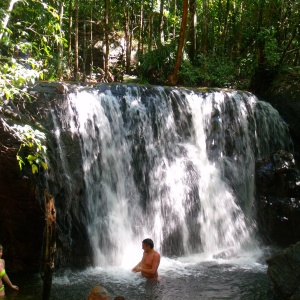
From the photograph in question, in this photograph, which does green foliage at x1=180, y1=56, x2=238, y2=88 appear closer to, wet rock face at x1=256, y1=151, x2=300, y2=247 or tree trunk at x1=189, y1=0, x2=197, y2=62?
tree trunk at x1=189, y1=0, x2=197, y2=62

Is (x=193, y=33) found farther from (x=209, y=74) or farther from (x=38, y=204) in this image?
(x=38, y=204)

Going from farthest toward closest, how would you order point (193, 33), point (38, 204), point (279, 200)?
point (193, 33), point (279, 200), point (38, 204)

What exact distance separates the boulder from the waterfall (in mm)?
2879

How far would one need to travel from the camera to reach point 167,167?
10.4 metres

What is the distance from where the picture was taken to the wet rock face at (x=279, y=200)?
A: 10828 millimetres

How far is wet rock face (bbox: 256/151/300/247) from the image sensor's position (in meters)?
10.8

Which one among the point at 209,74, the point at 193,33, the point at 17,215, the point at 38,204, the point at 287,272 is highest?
the point at 193,33

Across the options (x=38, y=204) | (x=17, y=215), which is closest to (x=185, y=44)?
(x=38, y=204)

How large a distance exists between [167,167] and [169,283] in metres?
3.57

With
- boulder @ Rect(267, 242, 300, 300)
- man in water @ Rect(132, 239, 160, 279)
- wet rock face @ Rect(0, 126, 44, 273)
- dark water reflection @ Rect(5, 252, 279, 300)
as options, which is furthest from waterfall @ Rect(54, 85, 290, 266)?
boulder @ Rect(267, 242, 300, 300)

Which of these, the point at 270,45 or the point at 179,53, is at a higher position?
the point at 270,45

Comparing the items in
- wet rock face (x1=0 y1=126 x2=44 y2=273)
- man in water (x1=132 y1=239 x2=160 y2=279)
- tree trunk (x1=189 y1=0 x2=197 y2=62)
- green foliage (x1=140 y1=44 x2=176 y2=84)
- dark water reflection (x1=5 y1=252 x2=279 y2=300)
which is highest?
tree trunk (x1=189 y1=0 x2=197 y2=62)

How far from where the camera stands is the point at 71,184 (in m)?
8.63

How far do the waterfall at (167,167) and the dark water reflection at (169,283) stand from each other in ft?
3.42
